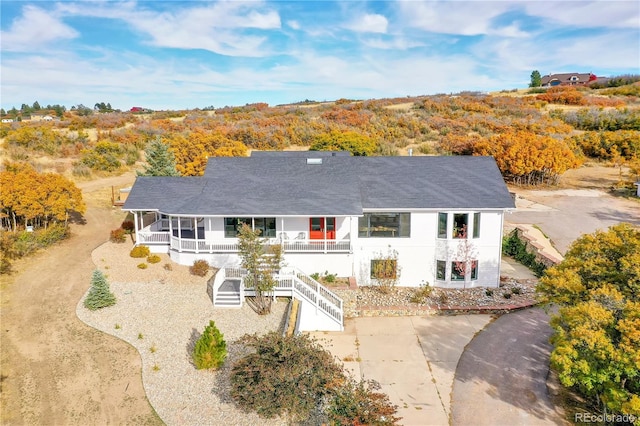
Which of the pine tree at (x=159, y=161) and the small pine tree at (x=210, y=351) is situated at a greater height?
the pine tree at (x=159, y=161)

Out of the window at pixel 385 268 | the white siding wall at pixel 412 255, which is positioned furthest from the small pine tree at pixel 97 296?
the window at pixel 385 268

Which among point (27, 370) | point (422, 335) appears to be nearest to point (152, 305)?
point (27, 370)

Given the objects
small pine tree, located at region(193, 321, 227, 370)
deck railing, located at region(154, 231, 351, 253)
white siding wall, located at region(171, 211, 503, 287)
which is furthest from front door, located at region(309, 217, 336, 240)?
small pine tree, located at region(193, 321, 227, 370)

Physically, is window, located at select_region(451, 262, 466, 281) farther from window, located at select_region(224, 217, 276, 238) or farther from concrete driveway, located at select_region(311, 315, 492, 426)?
window, located at select_region(224, 217, 276, 238)

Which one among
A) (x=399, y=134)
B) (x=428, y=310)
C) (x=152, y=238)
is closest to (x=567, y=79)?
(x=399, y=134)

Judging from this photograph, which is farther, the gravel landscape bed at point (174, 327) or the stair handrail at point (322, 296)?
the stair handrail at point (322, 296)

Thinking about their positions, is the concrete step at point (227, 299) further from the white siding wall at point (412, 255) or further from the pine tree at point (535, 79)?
the pine tree at point (535, 79)
